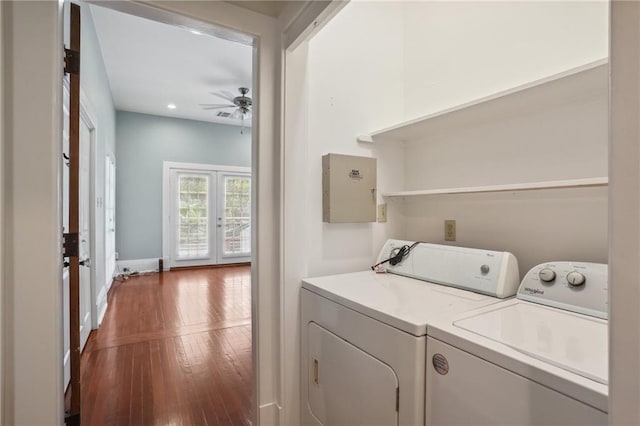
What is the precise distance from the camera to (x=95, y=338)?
2914 mm

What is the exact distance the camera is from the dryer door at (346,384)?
114 cm

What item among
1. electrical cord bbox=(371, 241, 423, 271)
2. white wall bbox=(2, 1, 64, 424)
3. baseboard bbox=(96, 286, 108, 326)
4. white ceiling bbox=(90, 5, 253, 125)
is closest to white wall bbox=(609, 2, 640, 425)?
electrical cord bbox=(371, 241, 423, 271)

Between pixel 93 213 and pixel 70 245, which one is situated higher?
pixel 93 213

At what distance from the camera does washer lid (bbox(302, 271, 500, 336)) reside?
43.9 inches

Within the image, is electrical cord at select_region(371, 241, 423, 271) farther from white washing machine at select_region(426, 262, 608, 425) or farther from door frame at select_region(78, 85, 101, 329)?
door frame at select_region(78, 85, 101, 329)

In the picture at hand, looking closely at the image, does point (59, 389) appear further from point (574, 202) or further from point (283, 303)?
point (574, 202)

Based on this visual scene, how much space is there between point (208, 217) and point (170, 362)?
423 centimetres

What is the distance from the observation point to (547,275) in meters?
1.26

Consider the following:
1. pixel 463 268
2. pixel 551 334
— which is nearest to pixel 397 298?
pixel 463 268

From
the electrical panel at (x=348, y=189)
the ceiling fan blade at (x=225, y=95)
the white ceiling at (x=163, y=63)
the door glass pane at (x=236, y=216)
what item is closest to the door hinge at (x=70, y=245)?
the electrical panel at (x=348, y=189)

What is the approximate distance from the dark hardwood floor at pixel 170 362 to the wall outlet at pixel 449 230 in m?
1.55

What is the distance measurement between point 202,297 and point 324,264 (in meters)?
3.02

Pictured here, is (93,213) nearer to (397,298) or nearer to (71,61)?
(71,61)

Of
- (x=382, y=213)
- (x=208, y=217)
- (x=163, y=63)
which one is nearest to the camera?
(x=382, y=213)
